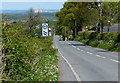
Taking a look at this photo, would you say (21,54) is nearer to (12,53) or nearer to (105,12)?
(12,53)

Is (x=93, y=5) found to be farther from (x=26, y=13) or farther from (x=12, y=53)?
Answer: (x=12, y=53)

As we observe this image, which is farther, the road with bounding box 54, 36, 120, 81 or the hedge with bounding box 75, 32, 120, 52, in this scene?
the hedge with bounding box 75, 32, 120, 52

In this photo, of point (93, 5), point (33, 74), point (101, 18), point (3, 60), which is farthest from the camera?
point (93, 5)

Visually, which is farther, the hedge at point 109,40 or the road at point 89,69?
the hedge at point 109,40

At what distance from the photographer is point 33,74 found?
371 inches

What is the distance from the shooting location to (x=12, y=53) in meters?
Result: 8.63

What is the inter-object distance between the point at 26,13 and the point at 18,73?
14.3 metres

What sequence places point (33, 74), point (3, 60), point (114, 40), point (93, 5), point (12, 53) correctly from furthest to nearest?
point (93, 5), point (114, 40), point (33, 74), point (12, 53), point (3, 60)

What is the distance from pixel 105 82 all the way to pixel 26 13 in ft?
41.9

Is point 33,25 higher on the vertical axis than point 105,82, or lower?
higher

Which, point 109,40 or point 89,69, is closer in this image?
point 89,69

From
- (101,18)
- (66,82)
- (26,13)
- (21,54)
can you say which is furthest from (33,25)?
(101,18)

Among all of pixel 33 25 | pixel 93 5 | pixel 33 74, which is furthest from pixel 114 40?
pixel 33 74

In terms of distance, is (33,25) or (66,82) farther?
(33,25)
